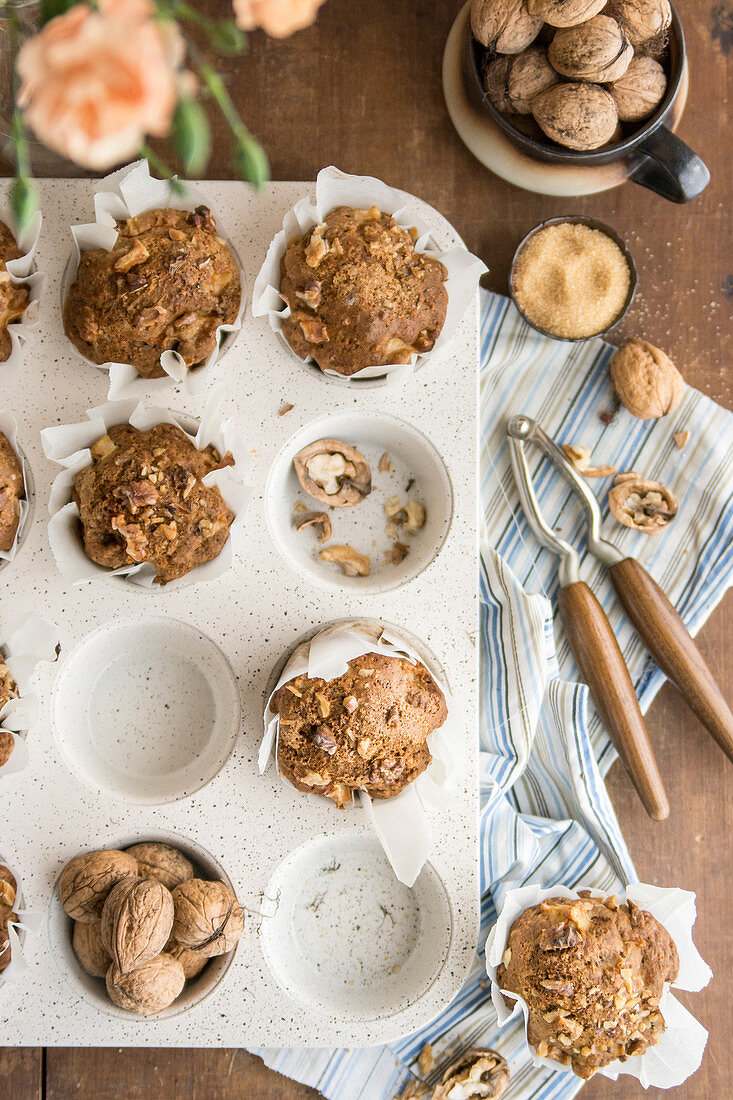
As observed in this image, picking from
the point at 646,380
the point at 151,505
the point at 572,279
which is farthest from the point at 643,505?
the point at 151,505

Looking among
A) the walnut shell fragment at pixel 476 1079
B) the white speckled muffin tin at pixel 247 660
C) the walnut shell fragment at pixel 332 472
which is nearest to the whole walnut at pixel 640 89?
the white speckled muffin tin at pixel 247 660

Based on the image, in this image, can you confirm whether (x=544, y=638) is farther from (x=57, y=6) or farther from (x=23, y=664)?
(x=57, y=6)

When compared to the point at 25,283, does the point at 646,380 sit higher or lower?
higher

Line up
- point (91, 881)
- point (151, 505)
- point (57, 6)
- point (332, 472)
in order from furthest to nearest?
point (332, 472) → point (91, 881) → point (151, 505) → point (57, 6)

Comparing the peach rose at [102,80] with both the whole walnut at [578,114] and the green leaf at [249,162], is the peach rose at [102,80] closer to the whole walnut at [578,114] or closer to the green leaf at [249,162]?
the green leaf at [249,162]

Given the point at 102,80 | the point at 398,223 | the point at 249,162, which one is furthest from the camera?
the point at 398,223

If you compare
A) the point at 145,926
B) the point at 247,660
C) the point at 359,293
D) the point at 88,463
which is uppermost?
the point at 359,293

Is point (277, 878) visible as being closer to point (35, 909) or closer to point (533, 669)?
point (35, 909)

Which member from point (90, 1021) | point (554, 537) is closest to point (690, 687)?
point (554, 537)
